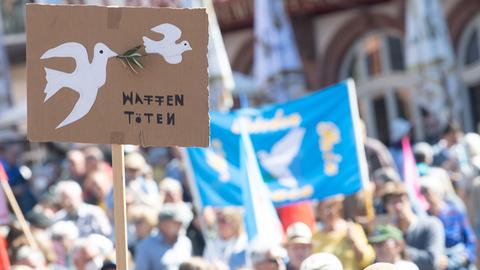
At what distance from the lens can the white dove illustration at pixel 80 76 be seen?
6.07 metres

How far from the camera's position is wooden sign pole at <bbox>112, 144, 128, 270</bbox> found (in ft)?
19.4

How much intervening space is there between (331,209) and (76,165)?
402 centimetres

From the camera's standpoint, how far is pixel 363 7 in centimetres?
2252

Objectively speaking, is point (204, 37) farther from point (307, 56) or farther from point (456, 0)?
point (307, 56)

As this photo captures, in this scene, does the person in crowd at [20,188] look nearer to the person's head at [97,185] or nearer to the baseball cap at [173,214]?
the person's head at [97,185]

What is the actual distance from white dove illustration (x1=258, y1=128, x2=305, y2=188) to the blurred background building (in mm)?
10073

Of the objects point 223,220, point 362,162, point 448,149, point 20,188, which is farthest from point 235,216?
point 20,188

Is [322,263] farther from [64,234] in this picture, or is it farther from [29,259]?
[64,234]

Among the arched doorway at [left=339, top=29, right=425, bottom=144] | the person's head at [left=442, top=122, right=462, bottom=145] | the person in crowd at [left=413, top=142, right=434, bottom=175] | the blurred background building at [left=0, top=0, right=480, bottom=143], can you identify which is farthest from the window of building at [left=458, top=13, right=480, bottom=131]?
the person in crowd at [left=413, top=142, right=434, bottom=175]

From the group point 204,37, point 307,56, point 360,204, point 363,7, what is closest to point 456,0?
point 363,7

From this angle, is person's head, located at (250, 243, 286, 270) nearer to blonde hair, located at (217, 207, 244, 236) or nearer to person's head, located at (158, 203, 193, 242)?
person's head, located at (158, 203, 193, 242)

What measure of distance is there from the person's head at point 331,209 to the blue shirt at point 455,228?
768 mm

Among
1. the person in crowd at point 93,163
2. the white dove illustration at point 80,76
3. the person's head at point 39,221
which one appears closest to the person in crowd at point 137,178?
the person's head at point 39,221

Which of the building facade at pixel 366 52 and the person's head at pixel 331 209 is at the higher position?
the building facade at pixel 366 52
